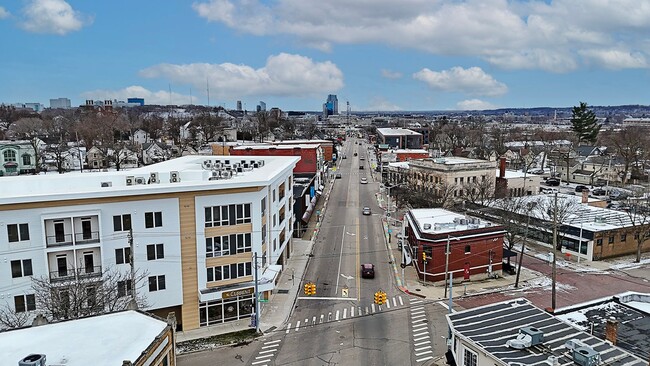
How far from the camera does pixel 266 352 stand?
28.2m

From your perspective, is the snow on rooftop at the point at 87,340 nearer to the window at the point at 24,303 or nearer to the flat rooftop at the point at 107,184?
the window at the point at 24,303

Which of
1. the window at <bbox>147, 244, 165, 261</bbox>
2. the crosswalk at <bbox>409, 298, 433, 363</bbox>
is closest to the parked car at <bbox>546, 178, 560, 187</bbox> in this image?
the crosswalk at <bbox>409, 298, 433, 363</bbox>

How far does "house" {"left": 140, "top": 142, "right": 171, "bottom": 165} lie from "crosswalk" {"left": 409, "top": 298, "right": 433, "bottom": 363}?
86416mm

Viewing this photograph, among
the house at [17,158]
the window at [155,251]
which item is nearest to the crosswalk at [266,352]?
the window at [155,251]

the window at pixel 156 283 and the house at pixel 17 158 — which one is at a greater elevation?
the house at pixel 17 158

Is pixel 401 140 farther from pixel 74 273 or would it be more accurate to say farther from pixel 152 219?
pixel 74 273

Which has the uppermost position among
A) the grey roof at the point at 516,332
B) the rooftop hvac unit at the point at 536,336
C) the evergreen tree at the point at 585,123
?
Result: the evergreen tree at the point at 585,123

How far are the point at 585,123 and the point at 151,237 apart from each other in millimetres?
A: 130330

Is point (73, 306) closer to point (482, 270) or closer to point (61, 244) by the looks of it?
point (61, 244)

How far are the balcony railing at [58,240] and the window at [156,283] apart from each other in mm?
5609

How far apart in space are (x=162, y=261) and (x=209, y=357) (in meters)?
7.30

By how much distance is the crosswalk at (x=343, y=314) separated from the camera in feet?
105

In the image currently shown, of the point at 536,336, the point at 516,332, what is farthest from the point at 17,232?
the point at 536,336

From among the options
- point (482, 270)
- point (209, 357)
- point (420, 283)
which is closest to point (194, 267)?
point (209, 357)
